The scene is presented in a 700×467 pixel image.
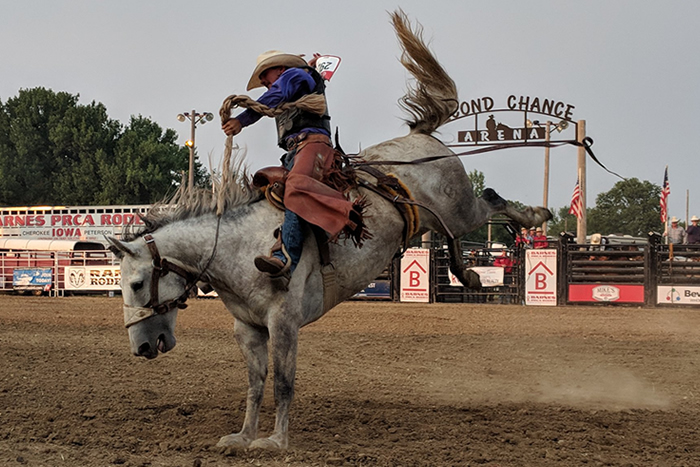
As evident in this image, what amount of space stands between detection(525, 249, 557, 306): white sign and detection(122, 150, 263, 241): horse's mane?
13873 millimetres

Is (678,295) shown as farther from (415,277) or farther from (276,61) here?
(276,61)

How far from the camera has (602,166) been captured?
5895 mm

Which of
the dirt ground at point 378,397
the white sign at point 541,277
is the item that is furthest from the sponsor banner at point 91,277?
the white sign at point 541,277

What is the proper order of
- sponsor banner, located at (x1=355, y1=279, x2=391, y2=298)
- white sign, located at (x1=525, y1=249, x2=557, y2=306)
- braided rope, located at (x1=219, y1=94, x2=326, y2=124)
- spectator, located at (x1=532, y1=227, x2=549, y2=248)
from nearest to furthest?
braided rope, located at (x1=219, y1=94, x2=326, y2=124)
white sign, located at (x1=525, y1=249, x2=557, y2=306)
spectator, located at (x1=532, y1=227, x2=549, y2=248)
sponsor banner, located at (x1=355, y1=279, x2=391, y2=298)

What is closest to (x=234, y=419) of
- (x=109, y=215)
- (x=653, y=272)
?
(x=653, y=272)

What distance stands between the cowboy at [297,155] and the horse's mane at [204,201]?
1.07ft

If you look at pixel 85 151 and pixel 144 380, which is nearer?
pixel 144 380

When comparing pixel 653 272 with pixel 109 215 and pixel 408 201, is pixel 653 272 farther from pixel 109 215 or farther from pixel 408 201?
pixel 109 215

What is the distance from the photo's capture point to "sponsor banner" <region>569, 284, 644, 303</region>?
56.6 feet

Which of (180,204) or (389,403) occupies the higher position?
(180,204)

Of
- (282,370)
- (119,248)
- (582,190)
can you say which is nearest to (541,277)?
(582,190)

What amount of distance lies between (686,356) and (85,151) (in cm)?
4768

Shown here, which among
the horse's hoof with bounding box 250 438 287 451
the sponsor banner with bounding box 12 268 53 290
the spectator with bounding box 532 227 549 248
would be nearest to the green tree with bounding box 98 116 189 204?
the sponsor banner with bounding box 12 268 53 290

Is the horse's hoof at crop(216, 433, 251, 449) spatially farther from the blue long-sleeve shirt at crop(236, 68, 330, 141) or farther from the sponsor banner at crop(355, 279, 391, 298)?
the sponsor banner at crop(355, 279, 391, 298)
